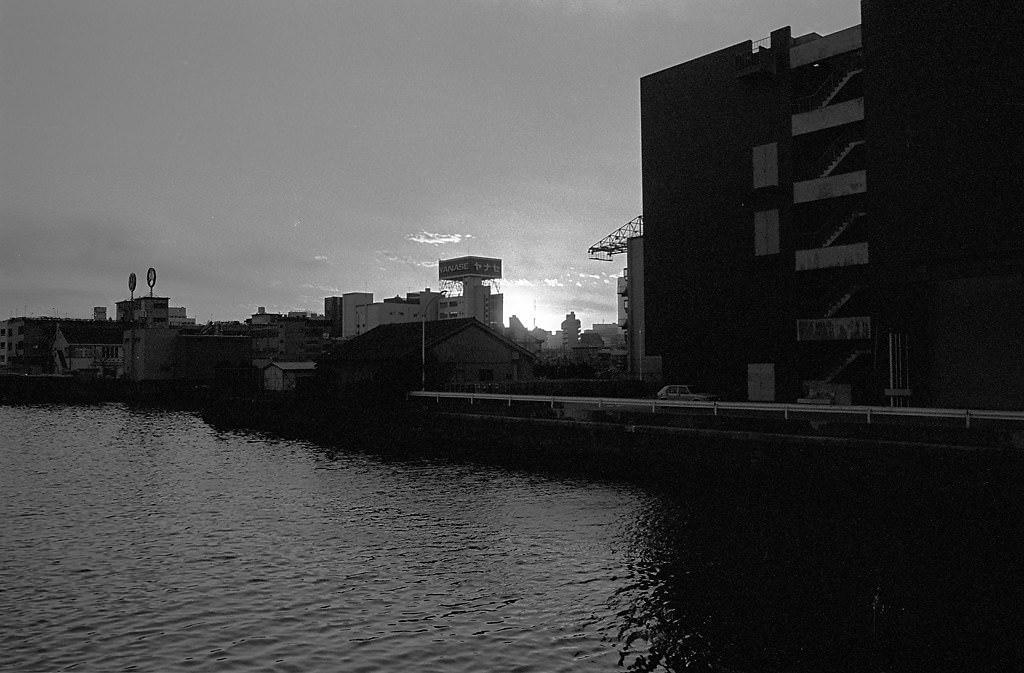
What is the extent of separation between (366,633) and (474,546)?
8.01 metres

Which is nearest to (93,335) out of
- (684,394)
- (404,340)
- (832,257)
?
(404,340)

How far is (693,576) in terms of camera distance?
21.6m

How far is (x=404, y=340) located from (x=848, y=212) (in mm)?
40344

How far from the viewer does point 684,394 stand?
2032 inches

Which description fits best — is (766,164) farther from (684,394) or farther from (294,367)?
(294,367)

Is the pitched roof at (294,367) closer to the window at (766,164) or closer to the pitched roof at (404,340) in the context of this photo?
the pitched roof at (404,340)

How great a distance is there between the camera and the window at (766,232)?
174ft

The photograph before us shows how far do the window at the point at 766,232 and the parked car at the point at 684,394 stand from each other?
1059cm

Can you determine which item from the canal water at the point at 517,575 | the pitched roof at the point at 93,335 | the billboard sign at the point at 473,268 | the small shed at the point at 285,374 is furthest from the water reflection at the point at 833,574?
the billboard sign at the point at 473,268

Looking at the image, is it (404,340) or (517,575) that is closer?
(517,575)

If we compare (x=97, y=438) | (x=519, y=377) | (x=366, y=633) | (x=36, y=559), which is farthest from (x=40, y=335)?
(x=366, y=633)

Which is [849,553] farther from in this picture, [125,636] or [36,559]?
[36,559]

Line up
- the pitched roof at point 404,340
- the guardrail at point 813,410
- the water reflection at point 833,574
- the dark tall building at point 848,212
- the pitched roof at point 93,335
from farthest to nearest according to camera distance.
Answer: the pitched roof at point 93,335, the pitched roof at point 404,340, the dark tall building at point 848,212, the guardrail at point 813,410, the water reflection at point 833,574

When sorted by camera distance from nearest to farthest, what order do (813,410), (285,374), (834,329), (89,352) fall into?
1. (813,410)
2. (834,329)
3. (285,374)
4. (89,352)
